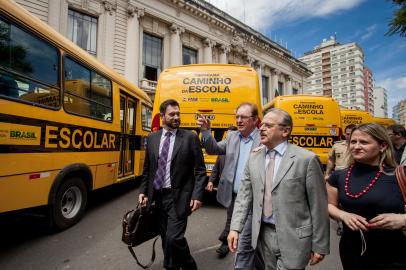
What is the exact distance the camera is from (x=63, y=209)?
4.45 m

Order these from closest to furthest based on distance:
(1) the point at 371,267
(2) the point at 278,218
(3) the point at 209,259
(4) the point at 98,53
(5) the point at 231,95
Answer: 1. (1) the point at 371,267
2. (2) the point at 278,218
3. (3) the point at 209,259
4. (5) the point at 231,95
5. (4) the point at 98,53

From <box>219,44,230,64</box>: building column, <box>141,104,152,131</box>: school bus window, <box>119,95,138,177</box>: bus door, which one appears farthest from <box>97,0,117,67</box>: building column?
<box>119,95,138,177</box>: bus door

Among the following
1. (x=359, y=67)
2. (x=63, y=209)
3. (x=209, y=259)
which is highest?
(x=359, y=67)

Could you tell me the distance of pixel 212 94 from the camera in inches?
221

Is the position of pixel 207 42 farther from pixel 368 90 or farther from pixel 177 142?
pixel 368 90

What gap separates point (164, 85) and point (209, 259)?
3885mm

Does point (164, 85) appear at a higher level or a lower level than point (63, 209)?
higher

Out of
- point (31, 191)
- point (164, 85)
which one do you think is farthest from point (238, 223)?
point (164, 85)

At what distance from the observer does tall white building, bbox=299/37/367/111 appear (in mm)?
89562

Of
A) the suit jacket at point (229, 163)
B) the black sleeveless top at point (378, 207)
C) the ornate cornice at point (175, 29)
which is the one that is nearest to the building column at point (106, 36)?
the ornate cornice at point (175, 29)

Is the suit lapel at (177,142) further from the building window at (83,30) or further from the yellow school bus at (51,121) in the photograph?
the building window at (83,30)

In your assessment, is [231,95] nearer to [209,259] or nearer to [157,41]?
[209,259]

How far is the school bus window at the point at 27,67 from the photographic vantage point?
320 cm

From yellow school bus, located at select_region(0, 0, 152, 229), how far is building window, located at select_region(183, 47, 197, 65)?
22187 mm
